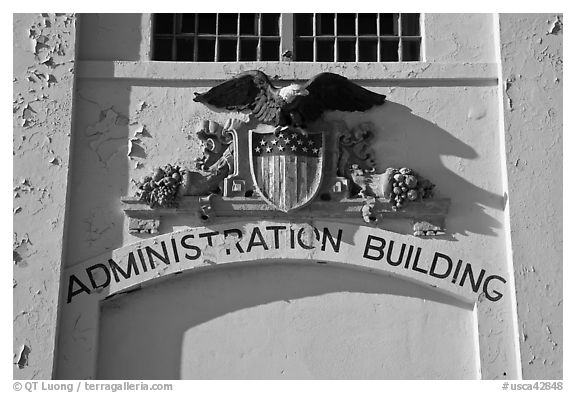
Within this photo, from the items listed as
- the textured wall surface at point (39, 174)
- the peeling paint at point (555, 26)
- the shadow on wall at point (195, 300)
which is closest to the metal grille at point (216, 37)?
the textured wall surface at point (39, 174)

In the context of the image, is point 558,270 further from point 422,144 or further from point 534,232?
point 422,144

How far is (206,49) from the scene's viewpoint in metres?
12.2

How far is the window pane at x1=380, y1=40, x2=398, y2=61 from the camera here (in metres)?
12.2

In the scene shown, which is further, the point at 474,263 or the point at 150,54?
the point at 150,54

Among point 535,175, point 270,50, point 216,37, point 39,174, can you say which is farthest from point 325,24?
point 39,174

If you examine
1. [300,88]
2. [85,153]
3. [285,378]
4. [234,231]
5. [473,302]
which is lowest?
[285,378]

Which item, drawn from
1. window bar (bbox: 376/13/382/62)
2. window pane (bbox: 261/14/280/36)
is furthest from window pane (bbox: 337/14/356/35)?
window pane (bbox: 261/14/280/36)

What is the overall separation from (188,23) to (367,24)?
218 cm

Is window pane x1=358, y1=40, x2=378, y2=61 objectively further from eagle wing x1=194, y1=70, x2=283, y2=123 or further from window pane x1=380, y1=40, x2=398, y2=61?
eagle wing x1=194, y1=70, x2=283, y2=123

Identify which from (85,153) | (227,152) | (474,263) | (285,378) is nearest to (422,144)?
(474,263)

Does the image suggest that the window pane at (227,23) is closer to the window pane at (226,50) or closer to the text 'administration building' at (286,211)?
the window pane at (226,50)

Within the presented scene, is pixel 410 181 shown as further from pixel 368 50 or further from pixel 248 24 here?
pixel 248 24

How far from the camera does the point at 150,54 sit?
12.0 meters

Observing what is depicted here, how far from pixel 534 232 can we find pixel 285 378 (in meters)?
3.18
